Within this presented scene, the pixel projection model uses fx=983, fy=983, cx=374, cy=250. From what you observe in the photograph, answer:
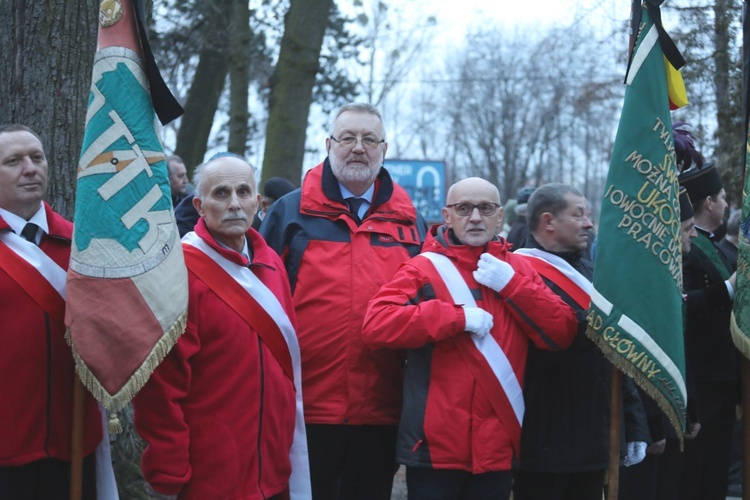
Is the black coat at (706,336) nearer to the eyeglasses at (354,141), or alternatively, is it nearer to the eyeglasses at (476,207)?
the eyeglasses at (476,207)

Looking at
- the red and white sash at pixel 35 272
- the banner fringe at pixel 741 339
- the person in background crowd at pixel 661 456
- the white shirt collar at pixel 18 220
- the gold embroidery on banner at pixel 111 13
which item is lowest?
the person in background crowd at pixel 661 456

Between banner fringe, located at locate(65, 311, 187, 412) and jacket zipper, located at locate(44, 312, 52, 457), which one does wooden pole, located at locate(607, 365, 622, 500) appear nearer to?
banner fringe, located at locate(65, 311, 187, 412)

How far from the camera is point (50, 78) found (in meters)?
5.22

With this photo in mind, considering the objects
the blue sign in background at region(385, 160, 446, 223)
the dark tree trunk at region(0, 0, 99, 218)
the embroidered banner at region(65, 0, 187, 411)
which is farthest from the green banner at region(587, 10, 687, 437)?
the blue sign in background at region(385, 160, 446, 223)

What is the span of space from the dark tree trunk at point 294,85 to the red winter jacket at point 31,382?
270 inches

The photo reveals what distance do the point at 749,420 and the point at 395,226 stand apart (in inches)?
81.0

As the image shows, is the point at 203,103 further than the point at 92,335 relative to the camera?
Yes

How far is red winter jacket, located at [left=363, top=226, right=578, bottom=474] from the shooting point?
4.27m

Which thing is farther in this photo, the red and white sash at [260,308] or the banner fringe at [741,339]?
the banner fringe at [741,339]

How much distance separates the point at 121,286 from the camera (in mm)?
3770

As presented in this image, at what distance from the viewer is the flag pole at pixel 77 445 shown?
3684mm

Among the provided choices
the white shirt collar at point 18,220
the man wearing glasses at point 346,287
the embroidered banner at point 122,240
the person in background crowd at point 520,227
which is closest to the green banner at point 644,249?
the man wearing glasses at point 346,287

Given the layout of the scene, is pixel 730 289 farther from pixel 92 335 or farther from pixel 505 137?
pixel 505 137

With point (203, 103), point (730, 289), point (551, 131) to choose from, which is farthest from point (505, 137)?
point (730, 289)
